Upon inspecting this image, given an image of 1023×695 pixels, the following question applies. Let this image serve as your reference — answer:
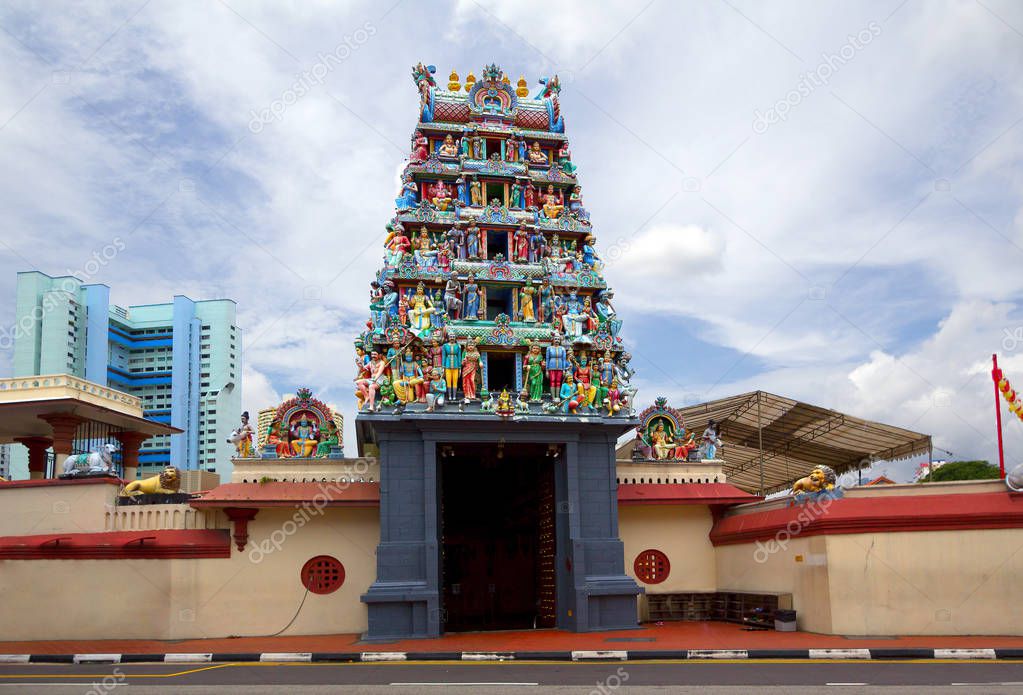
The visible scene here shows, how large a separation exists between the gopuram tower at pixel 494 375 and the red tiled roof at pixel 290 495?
4.03 feet

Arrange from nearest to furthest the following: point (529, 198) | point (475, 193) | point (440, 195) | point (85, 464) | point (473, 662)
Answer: point (473, 662) < point (85, 464) < point (440, 195) < point (475, 193) < point (529, 198)

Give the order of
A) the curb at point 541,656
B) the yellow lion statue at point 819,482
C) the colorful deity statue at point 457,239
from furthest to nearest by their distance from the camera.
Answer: the colorful deity statue at point 457,239, the yellow lion statue at point 819,482, the curb at point 541,656

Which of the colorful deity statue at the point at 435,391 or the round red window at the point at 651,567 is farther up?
the colorful deity statue at the point at 435,391

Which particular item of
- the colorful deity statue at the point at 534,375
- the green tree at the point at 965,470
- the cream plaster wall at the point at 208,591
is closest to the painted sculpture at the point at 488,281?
the colorful deity statue at the point at 534,375

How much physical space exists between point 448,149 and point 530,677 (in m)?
15.7

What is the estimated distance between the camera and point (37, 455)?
30.2 metres

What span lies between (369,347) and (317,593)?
6.15 meters

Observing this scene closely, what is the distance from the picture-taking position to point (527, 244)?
23.9 metres

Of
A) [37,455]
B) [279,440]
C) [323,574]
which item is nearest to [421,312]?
[279,440]

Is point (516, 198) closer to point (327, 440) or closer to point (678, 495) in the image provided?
point (327, 440)

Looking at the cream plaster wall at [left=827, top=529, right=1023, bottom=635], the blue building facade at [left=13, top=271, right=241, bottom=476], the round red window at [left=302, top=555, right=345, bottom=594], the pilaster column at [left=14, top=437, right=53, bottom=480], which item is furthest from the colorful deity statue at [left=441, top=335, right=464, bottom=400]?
the blue building facade at [left=13, top=271, right=241, bottom=476]

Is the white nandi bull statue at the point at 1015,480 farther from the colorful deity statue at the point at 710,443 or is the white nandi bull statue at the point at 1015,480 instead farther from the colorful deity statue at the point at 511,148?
the colorful deity statue at the point at 511,148

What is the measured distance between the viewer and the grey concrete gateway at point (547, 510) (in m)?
19.8

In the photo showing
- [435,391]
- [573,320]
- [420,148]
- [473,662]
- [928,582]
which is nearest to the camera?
[473,662]
